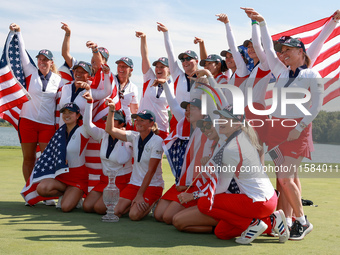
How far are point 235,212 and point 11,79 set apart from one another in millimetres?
3778

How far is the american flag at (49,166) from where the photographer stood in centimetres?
621

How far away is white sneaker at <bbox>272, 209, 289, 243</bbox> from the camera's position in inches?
178

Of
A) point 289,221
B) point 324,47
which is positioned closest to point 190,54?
point 324,47

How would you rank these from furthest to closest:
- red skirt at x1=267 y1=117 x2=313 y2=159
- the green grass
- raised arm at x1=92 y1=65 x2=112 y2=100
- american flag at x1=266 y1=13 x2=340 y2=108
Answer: american flag at x1=266 y1=13 x2=340 y2=108
raised arm at x1=92 y1=65 x2=112 y2=100
red skirt at x1=267 y1=117 x2=313 y2=159
the green grass

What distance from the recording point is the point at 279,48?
196 inches

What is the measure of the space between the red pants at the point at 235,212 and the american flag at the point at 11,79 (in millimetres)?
3220

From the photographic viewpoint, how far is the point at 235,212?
4.54 m

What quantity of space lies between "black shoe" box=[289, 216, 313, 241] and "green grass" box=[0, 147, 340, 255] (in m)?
0.07

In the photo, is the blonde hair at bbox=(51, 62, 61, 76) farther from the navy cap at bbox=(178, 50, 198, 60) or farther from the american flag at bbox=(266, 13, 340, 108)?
the american flag at bbox=(266, 13, 340, 108)

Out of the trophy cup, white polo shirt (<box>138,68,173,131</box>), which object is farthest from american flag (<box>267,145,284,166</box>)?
white polo shirt (<box>138,68,173,131</box>)

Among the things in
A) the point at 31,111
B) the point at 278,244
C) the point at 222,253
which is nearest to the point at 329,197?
the point at 278,244

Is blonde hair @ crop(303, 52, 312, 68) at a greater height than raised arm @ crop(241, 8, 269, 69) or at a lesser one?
lesser

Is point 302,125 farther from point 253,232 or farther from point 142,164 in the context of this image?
point 142,164

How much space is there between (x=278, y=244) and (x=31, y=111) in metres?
3.89
